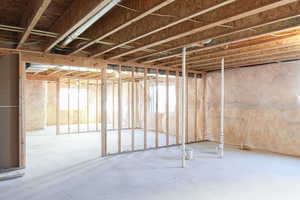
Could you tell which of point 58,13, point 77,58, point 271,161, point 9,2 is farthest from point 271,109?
point 9,2

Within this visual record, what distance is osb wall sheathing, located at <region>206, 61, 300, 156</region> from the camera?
17.8 ft

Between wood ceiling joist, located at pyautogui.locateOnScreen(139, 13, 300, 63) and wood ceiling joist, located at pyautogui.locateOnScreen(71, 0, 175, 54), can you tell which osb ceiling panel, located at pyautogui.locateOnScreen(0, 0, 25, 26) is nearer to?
wood ceiling joist, located at pyautogui.locateOnScreen(71, 0, 175, 54)

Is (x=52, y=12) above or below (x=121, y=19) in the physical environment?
above

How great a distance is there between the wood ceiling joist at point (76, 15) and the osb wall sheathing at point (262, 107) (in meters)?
5.25

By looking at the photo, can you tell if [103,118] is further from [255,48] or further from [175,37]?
[255,48]

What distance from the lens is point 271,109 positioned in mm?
5836

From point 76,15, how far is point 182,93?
251 centimetres

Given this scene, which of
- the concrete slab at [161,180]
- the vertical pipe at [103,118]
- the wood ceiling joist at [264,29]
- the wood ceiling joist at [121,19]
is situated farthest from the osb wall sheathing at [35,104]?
the wood ceiling joist at [264,29]

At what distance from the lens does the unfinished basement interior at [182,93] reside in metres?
2.86

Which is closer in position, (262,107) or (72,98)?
(262,107)

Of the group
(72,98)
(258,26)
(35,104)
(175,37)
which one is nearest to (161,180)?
(175,37)

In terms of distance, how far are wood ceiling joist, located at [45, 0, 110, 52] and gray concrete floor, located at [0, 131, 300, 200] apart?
Result: 7.81 feet

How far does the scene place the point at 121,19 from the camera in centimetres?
288

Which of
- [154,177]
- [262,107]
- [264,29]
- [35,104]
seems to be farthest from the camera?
[35,104]
